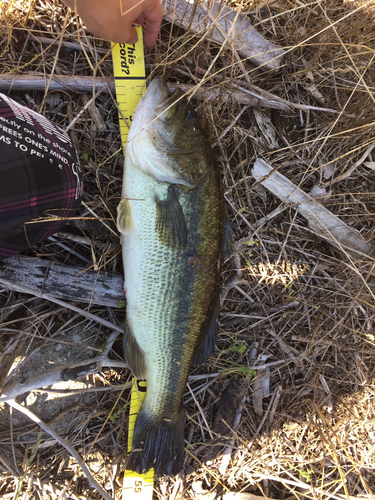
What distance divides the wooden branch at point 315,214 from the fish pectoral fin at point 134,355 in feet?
5.98

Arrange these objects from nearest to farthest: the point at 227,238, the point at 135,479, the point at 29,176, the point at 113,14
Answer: the point at 29,176
the point at 113,14
the point at 227,238
the point at 135,479

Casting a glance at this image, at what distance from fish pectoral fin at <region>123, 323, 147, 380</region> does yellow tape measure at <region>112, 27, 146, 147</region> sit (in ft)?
5.65

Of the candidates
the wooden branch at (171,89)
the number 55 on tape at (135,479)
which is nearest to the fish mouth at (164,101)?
the wooden branch at (171,89)

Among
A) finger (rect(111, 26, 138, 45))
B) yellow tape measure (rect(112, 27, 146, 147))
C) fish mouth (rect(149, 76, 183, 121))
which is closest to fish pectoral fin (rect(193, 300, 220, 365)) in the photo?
fish mouth (rect(149, 76, 183, 121))

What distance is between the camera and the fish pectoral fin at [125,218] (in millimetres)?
2086

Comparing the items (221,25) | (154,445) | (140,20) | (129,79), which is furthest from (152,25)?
(154,445)

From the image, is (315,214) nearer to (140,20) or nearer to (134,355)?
(134,355)

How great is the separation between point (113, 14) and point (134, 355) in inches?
93.6

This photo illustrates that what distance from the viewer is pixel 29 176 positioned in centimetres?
162

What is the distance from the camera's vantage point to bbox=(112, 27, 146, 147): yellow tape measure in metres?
2.36

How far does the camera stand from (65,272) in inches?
89.4

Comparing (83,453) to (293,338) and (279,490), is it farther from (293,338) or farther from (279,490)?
(293,338)

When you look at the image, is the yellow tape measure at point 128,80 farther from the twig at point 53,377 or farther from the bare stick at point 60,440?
the twig at point 53,377

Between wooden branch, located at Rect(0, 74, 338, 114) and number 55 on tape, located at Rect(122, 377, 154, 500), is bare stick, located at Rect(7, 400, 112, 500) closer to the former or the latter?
number 55 on tape, located at Rect(122, 377, 154, 500)
